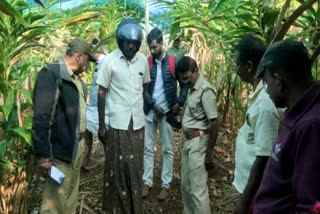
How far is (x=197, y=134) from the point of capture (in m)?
3.75

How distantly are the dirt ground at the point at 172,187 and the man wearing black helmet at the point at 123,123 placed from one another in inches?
19.0

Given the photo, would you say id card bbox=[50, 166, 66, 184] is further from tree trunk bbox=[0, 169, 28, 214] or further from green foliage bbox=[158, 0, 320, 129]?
green foliage bbox=[158, 0, 320, 129]

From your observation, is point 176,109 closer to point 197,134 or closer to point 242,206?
point 197,134

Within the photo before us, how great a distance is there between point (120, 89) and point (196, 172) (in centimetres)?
97

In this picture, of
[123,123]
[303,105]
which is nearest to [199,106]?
[123,123]

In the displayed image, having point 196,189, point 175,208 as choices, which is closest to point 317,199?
point 196,189

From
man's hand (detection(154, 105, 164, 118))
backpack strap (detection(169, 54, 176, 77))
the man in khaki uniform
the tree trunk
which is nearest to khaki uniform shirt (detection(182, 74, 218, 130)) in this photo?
the man in khaki uniform

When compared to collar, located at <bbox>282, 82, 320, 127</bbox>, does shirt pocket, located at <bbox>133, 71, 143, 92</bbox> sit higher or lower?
lower

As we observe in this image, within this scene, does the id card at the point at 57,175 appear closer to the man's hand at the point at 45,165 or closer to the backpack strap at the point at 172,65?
the man's hand at the point at 45,165

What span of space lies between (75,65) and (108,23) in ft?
9.85

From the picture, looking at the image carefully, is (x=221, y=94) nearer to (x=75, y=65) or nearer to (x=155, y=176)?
(x=155, y=176)

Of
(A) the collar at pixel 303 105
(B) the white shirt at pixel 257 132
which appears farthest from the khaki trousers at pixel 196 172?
(A) the collar at pixel 303 105

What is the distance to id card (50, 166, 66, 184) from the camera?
3.07 metres

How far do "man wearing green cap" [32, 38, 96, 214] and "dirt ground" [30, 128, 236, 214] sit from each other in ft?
1.17
